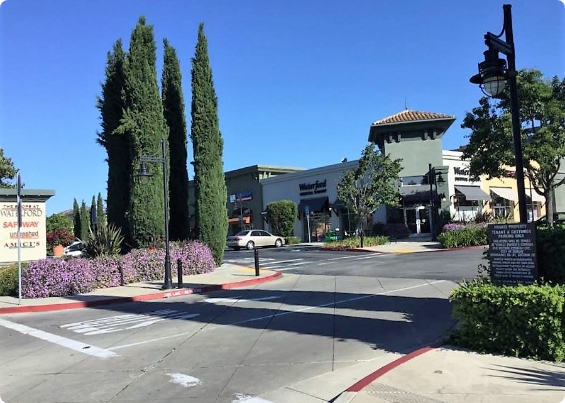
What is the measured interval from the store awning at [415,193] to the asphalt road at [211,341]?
22.8m

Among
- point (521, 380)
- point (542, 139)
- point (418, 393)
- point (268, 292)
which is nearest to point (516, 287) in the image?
point (521, 380)

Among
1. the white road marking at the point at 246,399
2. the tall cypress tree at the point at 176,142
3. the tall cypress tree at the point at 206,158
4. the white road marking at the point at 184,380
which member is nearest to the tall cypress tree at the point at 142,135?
the tall cypress tree at the point at 206,158

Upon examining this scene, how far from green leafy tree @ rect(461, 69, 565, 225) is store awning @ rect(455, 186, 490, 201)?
8.21 meters

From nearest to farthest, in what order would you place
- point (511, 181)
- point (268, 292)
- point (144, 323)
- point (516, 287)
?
point (516, 287), point (144, 323), point (268, 292), point (511, 181)

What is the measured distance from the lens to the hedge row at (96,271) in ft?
47.6

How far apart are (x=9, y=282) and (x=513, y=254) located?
1436 cm

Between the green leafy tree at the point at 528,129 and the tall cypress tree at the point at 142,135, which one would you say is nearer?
the tall cypress tree at the point at 142,135

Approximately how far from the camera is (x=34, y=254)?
18859 millimetres

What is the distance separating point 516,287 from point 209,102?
16735 millimetres

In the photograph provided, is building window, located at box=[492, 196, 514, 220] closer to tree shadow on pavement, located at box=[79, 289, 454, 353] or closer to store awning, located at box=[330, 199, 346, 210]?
store awning, located at box=[330, 199, 346, 210]

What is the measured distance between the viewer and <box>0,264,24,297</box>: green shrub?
15195mm

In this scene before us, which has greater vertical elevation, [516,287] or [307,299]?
[516,287]

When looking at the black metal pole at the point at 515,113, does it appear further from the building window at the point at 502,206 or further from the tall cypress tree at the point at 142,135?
the building window at the point at 502,206

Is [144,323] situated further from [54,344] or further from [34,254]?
[34,254]
